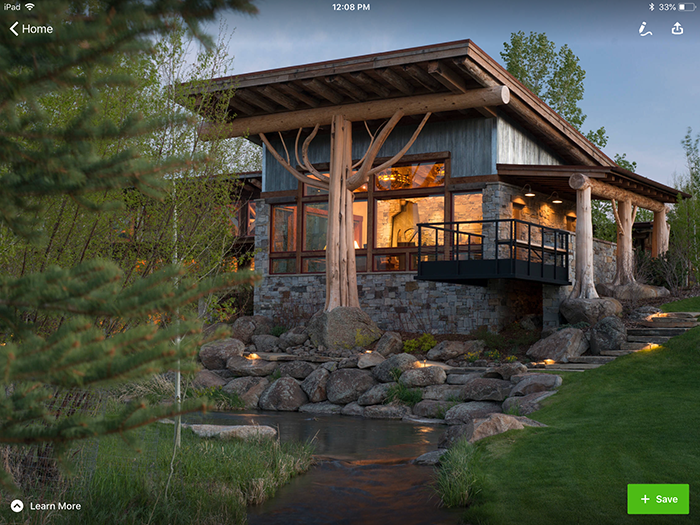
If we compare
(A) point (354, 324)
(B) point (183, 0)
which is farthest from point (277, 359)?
(B) point (183, 0)

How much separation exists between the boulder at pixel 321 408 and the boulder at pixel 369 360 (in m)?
1.20

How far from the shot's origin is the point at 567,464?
268 inches

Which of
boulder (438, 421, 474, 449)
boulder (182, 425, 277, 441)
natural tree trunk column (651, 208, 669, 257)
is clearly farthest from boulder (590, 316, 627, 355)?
natural tree trunk column (651, 208, 669, 257)

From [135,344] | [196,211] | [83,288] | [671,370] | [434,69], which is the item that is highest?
[434,69]

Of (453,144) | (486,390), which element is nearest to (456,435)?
(486,390)

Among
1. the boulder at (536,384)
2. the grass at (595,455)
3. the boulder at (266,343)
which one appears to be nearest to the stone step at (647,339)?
the grass at (595,455)

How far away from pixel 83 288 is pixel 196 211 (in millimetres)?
5551

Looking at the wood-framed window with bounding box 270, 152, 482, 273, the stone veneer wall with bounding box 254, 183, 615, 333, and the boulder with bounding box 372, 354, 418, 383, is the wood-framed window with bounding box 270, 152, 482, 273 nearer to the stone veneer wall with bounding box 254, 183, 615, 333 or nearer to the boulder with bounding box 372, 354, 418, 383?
the stone veneer wall with bounding box 254, 183, 615, 333

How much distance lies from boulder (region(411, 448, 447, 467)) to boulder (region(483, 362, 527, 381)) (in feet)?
16.0

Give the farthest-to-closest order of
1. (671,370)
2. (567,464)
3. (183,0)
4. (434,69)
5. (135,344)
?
1. (434,69)
2. (671,370)
3. (567,464)
4. (183,0)
5. (135,344)

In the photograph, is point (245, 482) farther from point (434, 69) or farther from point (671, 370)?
point (434, 69)

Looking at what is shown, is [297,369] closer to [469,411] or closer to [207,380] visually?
[207,380]

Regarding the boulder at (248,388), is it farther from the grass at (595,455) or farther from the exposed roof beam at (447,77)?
the exposed roof beam at (447,77)

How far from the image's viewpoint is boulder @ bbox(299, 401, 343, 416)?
13.6 m
